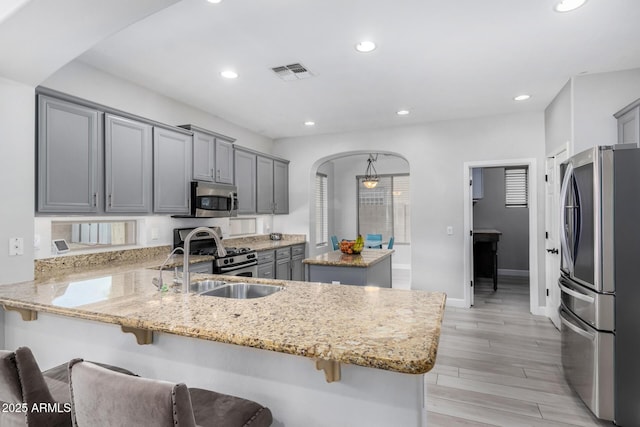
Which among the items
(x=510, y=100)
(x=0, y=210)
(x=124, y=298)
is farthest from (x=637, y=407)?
(x=0, y=210)

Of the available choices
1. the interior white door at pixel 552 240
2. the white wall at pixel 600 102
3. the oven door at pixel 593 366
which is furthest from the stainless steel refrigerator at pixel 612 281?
the interior white door at pixel 552 240

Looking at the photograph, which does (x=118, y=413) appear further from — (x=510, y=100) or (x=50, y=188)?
(x=510, y=100)

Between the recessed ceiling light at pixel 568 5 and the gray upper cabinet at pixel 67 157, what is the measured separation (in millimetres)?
3471

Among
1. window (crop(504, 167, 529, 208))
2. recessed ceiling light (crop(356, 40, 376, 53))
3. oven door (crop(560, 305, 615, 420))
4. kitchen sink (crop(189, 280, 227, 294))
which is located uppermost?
recessed ceiling light (crop(356, 40, 376, 53))

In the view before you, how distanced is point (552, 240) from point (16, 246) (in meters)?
5.20

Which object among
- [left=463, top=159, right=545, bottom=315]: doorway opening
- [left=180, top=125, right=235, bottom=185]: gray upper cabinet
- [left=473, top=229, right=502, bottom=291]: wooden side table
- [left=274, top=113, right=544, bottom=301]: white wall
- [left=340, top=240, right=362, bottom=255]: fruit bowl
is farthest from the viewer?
[left=473, top=229, right=502, bottom=291]: wooden side table

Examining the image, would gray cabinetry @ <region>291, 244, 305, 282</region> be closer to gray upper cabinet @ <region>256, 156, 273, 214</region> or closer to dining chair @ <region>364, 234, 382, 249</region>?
gray upper cabinet @ <region>256, 156, 273, 214</region>

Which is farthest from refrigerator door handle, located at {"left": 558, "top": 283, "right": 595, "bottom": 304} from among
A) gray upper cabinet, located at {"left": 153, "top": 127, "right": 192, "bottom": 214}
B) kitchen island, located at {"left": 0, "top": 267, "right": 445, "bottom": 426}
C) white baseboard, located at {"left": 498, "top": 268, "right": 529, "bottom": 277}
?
white baseboard, located at {"left": 498, "top": 268, "right": 529, "bottom": 277}

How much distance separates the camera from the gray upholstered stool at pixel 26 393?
117cm

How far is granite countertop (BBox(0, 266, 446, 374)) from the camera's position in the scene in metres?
1.12

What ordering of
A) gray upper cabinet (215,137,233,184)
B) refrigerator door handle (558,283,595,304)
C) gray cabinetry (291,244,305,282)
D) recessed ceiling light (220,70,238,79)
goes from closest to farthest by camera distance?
refrigerator door handle (558,283,595,304)
recessed ceiling light (220,70,238,79)
gray upper cabinet (215,137,233,184)
gray cabinetry (291,244,305,282)

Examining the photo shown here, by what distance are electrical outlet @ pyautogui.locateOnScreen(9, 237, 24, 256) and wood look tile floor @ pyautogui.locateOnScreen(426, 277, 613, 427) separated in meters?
2.88

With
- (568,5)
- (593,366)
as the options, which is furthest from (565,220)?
(568,5)

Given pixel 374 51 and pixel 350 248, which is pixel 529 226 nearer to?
pixel 350 248
